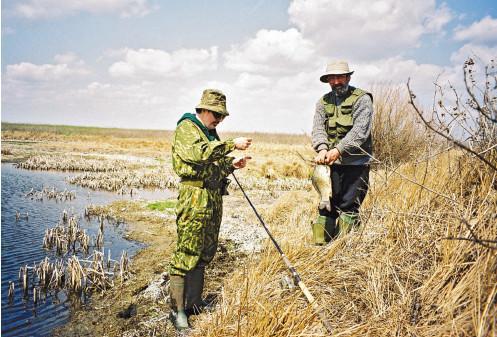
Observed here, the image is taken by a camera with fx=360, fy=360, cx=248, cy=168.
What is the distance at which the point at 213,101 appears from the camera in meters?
3.40

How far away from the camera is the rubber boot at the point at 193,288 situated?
351cm

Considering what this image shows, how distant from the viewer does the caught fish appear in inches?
160

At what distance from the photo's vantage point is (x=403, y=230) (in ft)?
10.7

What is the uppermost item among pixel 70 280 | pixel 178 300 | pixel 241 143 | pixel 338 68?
pixel 338 68

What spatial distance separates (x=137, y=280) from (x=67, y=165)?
53.8 feet

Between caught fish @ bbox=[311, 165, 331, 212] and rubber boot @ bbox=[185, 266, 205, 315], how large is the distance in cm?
158

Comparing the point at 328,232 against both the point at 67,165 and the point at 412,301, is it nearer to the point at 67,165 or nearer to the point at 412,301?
the point at 412,301

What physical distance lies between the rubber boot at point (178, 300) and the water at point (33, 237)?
159cm

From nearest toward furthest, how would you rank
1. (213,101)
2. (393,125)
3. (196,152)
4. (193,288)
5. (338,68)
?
(196,152) < (213,101) < (193,288) < (338,68) < (393,125)

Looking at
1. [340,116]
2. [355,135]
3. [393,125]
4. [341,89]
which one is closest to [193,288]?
[355,135]

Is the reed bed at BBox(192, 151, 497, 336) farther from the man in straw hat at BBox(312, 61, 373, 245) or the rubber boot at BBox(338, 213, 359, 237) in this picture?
the man in straw hat at BBox(312, 61, 373, 245)

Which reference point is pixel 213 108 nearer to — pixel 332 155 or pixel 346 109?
pixel 332 155

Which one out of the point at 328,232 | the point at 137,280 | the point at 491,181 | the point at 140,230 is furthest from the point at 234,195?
the point at 491,181

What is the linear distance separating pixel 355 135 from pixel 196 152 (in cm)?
180
